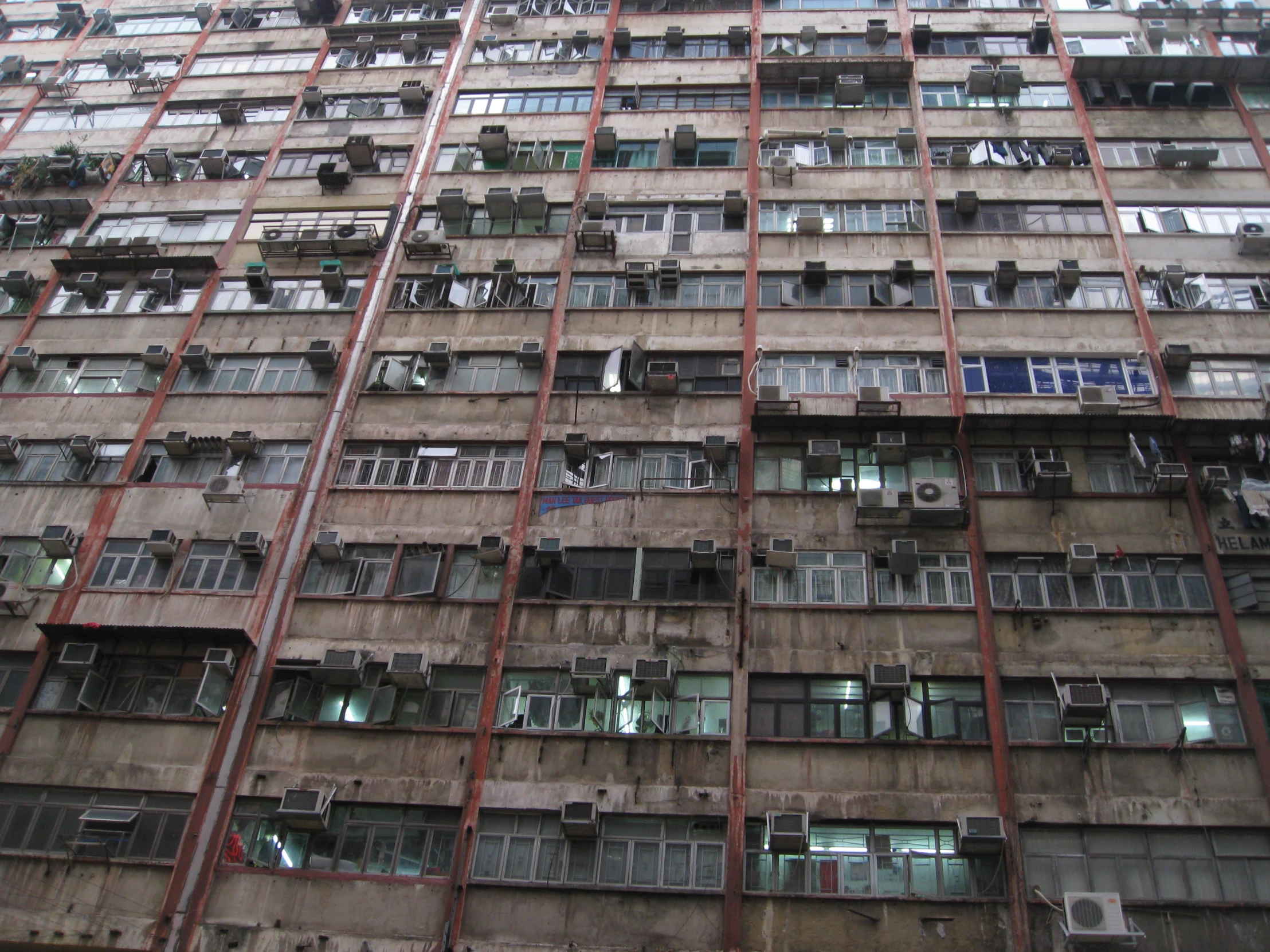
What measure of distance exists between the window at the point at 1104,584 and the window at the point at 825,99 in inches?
606

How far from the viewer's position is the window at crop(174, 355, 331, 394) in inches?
990

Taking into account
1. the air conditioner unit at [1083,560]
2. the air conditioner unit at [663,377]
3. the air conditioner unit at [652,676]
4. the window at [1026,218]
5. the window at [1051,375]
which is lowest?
the air conditioner unit at [652,676]

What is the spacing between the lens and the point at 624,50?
32156 millimetres

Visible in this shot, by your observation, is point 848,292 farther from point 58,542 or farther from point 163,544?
point 58,542

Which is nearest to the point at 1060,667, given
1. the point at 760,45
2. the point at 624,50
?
the point at 760,45

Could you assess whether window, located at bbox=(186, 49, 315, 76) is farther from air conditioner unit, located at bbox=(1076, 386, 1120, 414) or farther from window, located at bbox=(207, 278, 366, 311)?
air conditioner unit, located at bbox=(1076, 386, 1120, 414)

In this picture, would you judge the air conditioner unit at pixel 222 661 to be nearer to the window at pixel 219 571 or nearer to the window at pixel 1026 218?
the window at pixel 219 571

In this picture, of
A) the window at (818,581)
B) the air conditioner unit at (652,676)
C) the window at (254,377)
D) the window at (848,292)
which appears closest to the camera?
the air conditioner unit at (652,676)

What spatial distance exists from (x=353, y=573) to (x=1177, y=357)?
19299 mm

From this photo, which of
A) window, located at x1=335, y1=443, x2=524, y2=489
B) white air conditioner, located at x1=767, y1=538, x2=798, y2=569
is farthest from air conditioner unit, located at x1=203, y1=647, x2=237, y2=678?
white air conditioner, located at x1=767, y1=538, x2=798, y2=569

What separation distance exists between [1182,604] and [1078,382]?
5.69 m

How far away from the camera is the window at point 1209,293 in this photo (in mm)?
24203

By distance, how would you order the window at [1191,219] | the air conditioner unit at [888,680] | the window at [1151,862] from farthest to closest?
1. the window at [1191,219]
2. the air conditioner unit at [888,680]
3. the window at [1151,862]

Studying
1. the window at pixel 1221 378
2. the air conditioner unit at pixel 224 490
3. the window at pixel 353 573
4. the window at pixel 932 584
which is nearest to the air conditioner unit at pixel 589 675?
the window at pixel 353 573
